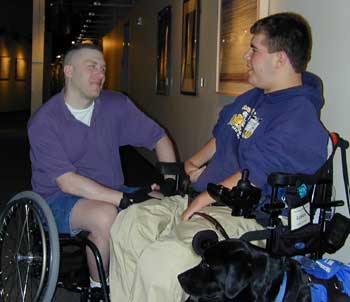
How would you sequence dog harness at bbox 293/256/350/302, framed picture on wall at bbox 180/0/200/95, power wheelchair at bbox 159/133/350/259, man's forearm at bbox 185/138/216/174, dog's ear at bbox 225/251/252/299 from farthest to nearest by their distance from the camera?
framed picture on wall at bbox 180/0/200/95, man's forearm at bbox 185/138/216/174, power wheelchair at bbox 159/133/350/259, dog harness at bbox 293/256/350/302, dog's ear at bbox 225/251/252/299

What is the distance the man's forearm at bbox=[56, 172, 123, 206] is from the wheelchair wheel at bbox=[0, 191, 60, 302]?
0.17 m

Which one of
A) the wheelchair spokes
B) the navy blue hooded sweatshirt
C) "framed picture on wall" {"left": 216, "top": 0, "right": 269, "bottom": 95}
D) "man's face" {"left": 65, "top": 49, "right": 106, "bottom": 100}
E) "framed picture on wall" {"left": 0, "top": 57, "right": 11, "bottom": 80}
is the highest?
"framed picture on wall" {"left": 0, "top": 57, "right": 11, "bottom": 80}

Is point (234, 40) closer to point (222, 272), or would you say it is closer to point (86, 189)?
point (86, 189)

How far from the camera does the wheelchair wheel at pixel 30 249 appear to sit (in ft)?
6.68

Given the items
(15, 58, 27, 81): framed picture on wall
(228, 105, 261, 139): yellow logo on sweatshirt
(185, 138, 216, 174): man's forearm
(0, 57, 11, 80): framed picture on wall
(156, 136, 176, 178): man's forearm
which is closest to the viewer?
(228, 105, 261, 139): yellow logo on sweatshirt

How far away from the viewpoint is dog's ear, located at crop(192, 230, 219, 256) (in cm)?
175

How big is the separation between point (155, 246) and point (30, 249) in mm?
691

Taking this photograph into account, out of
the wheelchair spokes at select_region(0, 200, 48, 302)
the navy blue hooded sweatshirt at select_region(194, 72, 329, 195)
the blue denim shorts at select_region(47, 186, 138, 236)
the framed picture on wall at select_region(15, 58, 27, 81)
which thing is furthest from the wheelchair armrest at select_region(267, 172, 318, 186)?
the framed picture on wall at select_region(15, 58, 27, 81)

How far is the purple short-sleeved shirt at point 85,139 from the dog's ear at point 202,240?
81cm

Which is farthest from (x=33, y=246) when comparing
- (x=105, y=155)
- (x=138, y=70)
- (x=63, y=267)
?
(x=138, y=70)

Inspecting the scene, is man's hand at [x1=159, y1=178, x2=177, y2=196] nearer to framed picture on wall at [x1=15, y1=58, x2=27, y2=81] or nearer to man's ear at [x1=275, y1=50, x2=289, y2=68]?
man's ear at [x1=275, y1=50, x2=289, y2=68]

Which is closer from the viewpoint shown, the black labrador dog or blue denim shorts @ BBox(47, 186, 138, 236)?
the black labrador dog

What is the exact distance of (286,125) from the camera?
76.2 inches

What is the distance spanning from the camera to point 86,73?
8.09 ft
